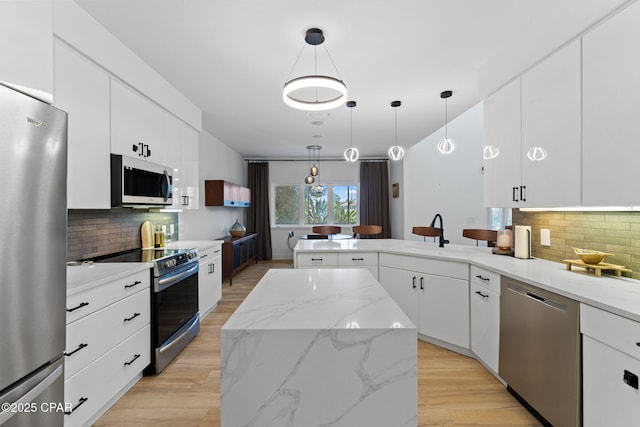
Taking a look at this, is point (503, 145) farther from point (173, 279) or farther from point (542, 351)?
point (173, 279)

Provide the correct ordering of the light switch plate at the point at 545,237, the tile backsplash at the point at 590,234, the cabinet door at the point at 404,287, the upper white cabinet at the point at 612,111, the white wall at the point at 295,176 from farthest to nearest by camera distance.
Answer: the white wall at the point at 295,176 → the cabinet door at the point at 404,287 → the light switch plate at the point at 545,237 → the tile backsplash at the point at 590,234 → the upper white cabinet at the point at 612,111

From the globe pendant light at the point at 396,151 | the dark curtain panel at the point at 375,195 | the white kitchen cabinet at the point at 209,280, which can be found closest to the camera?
the white kitchen cabinet at the point at 209,280

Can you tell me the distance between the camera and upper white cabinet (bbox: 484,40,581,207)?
1.87 metres

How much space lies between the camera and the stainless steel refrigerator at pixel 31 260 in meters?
1.12

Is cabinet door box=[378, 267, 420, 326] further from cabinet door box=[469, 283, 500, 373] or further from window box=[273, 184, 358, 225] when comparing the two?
window box=[273, 184, 358, 225]

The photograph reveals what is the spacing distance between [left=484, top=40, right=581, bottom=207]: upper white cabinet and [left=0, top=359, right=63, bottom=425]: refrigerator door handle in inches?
116

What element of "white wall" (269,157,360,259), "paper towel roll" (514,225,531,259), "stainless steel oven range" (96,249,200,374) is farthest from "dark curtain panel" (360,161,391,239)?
"stainless steel oven range" (96,249,200,374)

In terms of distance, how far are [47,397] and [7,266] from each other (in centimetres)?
66

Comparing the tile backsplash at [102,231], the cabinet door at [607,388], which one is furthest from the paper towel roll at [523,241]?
the tile backsplash at [102,231]

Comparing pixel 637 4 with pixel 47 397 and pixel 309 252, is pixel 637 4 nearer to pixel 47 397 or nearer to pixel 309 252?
pixel 309 252

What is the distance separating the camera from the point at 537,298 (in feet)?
5.93

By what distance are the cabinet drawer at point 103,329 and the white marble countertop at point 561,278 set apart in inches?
90.9

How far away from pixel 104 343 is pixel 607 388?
273cm

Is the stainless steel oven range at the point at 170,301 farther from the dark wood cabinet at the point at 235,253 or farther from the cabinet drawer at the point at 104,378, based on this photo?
the dark wood cabinet at the point at 235,253
